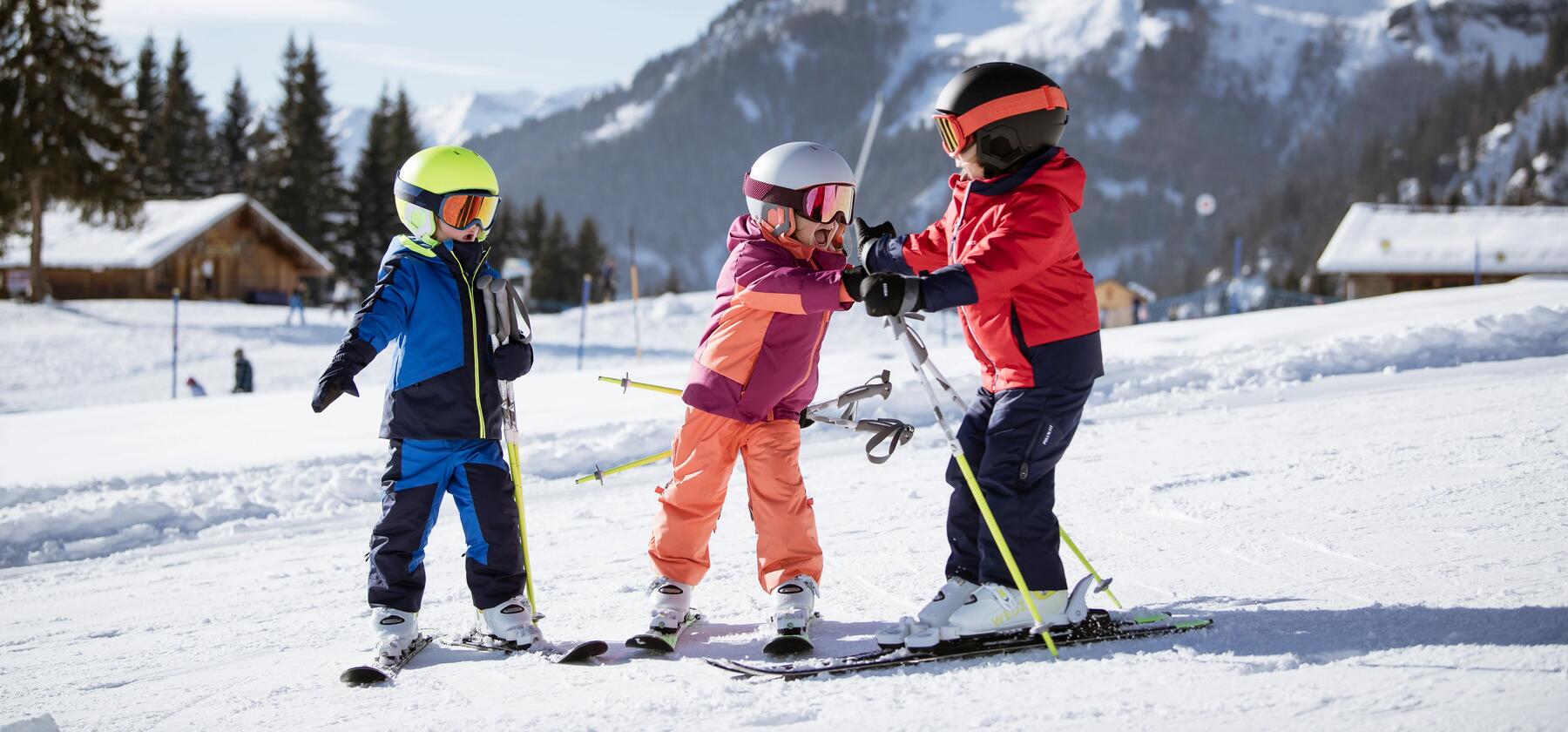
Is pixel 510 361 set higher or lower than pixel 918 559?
higher

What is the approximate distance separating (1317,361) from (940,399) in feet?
11.5

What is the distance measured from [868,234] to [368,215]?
165 feet

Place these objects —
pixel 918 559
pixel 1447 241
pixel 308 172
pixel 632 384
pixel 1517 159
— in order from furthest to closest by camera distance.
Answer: pixel 1517 159
pixel 308 172
pixel 1447 241
pixel 918 559
pixel 632 384

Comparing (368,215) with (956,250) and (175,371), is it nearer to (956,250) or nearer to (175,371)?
(175,371)

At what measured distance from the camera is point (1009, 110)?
371 centimetres

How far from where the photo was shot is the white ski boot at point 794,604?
3.83m

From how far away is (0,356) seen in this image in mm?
25062

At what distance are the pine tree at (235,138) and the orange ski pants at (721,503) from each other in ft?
214

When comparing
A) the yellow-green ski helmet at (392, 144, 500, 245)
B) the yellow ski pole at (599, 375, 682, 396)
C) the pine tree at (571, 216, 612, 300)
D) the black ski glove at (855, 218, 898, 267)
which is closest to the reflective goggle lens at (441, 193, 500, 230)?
the yellow-green ski helmet at (392, 144, 500, 245)

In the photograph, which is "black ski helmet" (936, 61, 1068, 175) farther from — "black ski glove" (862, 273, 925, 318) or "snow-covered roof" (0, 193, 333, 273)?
"snow-covered roof" (0, 193, 333, 273)

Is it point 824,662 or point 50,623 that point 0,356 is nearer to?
point 50,623

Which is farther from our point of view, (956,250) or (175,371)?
(175,371)

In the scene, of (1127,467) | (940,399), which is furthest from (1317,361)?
(1127,467)

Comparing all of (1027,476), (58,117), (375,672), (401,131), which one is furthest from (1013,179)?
(401,131)
